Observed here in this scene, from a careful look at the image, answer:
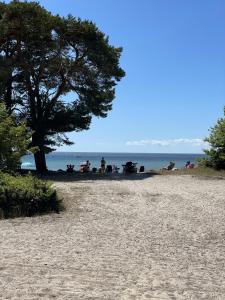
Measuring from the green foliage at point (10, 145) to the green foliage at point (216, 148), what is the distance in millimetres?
15854

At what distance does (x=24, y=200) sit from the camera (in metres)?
16.7

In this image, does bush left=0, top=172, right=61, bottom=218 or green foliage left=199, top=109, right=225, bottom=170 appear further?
green foliage left=199, top=109, right=225, bottom=170

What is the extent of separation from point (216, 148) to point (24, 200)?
21.1 meters

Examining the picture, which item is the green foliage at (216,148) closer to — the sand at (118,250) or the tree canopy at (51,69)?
the tree canopy at (51,69)

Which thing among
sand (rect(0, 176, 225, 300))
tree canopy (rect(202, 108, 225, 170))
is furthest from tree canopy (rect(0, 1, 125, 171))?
sand (rect(0, 176, 225, 300))

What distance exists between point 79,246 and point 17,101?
2880 centimetres

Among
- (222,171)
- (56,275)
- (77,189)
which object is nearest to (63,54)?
(222,171)

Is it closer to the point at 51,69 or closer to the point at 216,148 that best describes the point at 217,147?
the point at 216,148

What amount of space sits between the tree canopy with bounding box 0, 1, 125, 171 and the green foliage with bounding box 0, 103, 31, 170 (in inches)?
460

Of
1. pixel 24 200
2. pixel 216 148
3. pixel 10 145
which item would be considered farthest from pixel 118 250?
pixel 216 148

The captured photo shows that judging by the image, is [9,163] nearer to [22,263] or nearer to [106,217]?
[106,217]

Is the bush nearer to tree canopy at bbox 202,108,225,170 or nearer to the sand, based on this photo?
the sand

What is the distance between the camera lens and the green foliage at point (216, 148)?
34531mm

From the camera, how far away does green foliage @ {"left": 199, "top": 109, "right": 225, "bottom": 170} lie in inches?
1359
